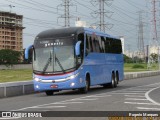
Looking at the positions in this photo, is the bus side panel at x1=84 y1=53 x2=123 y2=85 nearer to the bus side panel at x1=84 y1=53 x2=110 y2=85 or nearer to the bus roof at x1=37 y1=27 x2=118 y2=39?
the bus side panel at x1=84 y1=53 x2=110 y2=85

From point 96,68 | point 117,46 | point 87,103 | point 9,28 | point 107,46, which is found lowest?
point 87,103

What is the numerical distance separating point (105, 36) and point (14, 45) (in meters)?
132

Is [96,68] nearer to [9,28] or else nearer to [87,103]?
[87,103]

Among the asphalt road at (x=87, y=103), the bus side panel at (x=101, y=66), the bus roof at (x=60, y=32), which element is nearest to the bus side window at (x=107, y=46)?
the bus side panel at (x=101, y=66)

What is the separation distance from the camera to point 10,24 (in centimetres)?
14362

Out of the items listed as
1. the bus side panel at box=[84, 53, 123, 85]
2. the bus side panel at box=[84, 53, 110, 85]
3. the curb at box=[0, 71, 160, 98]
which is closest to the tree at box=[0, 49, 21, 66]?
the bus side panel at box=[84, 53, 123, 85]

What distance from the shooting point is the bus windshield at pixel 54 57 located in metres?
24.9

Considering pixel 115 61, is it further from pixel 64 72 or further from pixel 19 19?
pixel 19 19

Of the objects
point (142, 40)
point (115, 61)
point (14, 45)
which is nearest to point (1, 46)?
point (14, 45)

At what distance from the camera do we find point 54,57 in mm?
25078

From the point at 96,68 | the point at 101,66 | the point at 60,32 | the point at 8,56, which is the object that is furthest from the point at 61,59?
the point at 8,56

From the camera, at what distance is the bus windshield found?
24922 millimetres

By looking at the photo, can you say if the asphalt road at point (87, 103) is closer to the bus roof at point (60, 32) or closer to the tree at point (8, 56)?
the bus roof at point (60, 32)

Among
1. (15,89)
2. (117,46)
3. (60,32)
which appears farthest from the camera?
(117,46)
